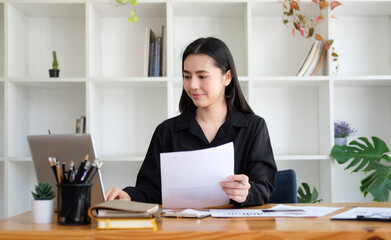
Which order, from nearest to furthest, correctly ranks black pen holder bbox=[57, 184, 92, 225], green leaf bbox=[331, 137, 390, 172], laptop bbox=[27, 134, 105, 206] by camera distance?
1. black pen holder bbox=[57, 184, 92, 225]
2. laptop bbox=[27, 134, 105, 206]
3. green leaf bbox=[331, 137, 390, 172]

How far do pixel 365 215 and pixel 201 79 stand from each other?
0.91m

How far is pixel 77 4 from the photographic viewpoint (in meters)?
3.22

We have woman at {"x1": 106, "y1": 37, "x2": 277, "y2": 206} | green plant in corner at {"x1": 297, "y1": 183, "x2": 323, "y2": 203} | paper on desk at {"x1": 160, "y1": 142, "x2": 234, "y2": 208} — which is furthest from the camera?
green plant in corner at {"x1": 297, "y1": 183, "x2": 323, "y2": 203}

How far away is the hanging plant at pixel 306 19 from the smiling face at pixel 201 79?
1255 mm

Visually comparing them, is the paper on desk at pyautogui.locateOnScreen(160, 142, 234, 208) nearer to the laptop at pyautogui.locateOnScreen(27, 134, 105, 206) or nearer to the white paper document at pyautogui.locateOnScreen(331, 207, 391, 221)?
the laptop at pyautogui.locateOnScreen(27, 134, 105, 206)

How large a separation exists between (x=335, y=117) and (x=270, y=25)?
0.77 meters

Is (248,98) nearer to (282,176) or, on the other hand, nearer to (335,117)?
(335,117)

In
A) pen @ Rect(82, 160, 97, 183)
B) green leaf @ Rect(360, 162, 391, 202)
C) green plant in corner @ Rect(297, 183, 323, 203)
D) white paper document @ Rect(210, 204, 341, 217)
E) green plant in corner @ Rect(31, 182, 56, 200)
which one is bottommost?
green plant in corner @ Rect(297, 183, 323, 203)

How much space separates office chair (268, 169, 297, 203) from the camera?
2133mm

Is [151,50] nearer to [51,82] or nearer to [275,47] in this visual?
[51,82]

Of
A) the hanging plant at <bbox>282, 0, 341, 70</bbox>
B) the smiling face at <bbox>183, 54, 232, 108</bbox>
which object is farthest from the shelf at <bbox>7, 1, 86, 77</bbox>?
the smiling face at <bbox>183, 54, 232, 108</bbox>

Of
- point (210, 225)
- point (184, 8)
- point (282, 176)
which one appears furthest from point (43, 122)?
point (210, 225)

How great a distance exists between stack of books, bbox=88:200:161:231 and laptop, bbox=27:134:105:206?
0.59 ft

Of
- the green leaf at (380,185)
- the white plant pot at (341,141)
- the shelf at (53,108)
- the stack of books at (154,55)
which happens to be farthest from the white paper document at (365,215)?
the shelf at (53,108)
